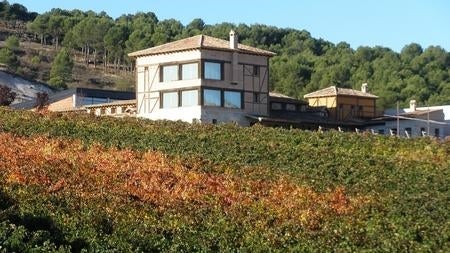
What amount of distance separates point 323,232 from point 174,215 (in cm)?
377

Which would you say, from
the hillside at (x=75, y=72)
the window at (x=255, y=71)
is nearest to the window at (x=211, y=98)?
the window at (x=255, y=71)

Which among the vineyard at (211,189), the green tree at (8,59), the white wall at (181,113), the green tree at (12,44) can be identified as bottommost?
the vineyard at (211,189)

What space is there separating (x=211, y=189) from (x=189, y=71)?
104ft

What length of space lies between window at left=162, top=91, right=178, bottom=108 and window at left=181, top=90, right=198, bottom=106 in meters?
0.71

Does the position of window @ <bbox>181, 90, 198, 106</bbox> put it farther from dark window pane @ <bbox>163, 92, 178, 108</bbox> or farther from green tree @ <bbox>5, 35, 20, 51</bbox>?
green tree @ <bbox>5, 35, 20, 51</bbox>

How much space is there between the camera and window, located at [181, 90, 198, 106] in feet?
183

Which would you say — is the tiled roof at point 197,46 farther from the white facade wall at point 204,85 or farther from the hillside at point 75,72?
the hillside at point 75,72

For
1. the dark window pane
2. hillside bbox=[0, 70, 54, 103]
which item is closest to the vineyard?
the dark window pane

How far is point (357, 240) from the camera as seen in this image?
787 inches

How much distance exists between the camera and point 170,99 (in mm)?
57594

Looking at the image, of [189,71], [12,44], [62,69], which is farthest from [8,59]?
[189,71]

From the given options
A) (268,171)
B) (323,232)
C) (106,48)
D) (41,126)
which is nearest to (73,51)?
(106,48)

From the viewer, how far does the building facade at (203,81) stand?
184ft

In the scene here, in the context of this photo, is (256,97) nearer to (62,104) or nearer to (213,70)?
(213,70)
